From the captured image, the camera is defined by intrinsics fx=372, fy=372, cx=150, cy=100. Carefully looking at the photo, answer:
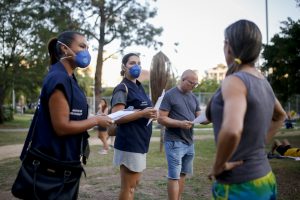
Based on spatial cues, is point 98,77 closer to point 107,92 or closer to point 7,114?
point 7,114

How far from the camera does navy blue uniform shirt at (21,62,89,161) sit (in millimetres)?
2799

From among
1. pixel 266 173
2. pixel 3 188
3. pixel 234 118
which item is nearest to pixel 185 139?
pixel 266 173

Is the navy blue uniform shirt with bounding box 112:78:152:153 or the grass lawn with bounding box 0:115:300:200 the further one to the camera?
the grass lawn with bounding box 0:115:300:200

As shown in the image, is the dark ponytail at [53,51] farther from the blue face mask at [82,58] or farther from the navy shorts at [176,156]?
the navy shorts at [176,156]

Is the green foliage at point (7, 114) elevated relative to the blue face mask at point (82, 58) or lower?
lower

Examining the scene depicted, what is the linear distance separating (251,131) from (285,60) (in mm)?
14937

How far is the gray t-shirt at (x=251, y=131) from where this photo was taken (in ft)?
7.29

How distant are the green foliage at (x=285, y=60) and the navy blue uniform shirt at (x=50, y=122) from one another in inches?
567

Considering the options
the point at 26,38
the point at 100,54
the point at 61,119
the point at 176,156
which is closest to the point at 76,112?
the point at 61,119

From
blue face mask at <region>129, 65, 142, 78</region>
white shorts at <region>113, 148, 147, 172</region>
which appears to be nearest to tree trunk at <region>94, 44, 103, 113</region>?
blue face mask at <region>129, 65, 142, 78</region>

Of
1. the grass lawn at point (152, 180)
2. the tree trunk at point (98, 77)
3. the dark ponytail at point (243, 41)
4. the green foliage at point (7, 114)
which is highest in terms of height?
the tree trunk at point (98, 77)

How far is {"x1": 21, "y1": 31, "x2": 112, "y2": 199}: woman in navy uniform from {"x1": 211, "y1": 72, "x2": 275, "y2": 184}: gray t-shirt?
112 centimetres

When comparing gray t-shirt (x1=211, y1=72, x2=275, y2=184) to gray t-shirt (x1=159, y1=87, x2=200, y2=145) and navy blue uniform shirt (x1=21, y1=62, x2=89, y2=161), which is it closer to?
navy blue uniform shirt (x1=21, y1=62, x2=89, y2=161)

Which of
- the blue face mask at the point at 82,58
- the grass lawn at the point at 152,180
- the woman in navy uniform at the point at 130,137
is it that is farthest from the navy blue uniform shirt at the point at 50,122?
the grass lawn at the point at 152,180
